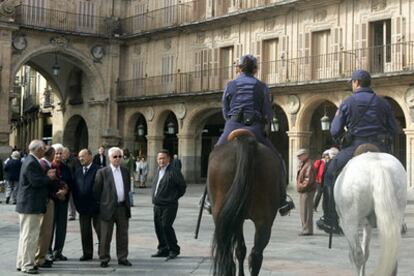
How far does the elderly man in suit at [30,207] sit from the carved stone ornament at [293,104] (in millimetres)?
18832

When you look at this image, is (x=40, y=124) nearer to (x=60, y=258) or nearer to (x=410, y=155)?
(x=410, y=155)

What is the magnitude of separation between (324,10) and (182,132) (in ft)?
31.1

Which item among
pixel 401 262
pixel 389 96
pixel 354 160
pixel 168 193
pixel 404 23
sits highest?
pixel 404 23

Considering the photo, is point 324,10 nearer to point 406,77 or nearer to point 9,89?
point 406,77

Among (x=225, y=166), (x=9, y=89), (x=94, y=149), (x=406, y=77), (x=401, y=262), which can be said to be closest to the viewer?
(x=225, y=166)

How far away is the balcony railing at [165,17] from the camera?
30.5 m

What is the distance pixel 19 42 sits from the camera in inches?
1194

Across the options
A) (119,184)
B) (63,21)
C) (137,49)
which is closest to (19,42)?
(63,21)

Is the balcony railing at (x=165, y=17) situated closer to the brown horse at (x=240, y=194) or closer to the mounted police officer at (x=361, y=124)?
the mounted police officer at (x=361, y=124)

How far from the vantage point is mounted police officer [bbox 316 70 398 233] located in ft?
21.3

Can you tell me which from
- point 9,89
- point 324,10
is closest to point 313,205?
point 324,10

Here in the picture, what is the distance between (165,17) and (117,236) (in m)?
24.4

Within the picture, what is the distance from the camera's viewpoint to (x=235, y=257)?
20.1ft

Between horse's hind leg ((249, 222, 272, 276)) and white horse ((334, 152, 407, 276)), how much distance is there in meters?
0.81
